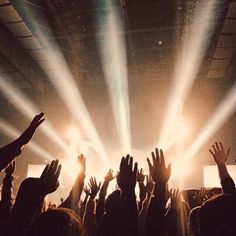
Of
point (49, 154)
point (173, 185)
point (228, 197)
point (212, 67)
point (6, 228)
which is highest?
point (212, 67)

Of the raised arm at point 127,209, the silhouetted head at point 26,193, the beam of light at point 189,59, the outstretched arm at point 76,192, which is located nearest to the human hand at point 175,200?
the outstretched arm at point 76,192

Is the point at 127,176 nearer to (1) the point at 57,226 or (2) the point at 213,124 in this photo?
(1) the point at 57,226

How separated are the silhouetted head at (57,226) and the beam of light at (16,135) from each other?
42.8ft

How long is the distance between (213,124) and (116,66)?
195 inches

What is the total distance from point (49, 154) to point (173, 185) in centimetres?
582

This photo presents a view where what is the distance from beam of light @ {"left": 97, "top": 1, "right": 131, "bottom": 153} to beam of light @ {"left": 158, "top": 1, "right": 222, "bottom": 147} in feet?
5.90

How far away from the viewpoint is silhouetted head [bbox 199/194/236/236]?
173cm

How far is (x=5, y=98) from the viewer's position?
13953 millimetres

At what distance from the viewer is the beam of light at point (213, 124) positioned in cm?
1370

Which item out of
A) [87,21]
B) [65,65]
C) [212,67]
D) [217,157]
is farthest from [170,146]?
[217,157]

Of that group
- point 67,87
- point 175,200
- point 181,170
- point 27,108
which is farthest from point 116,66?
point 175,200

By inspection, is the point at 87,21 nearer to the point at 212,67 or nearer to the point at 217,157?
the point at 212,67

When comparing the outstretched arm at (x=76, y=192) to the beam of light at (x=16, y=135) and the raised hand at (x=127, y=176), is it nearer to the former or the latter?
the raised hand at (x=127, y=176)

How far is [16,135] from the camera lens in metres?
14.6
